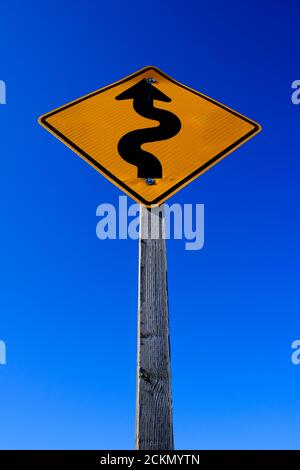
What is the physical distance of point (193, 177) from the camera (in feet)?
6.56

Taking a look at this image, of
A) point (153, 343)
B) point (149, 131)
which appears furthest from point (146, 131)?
point (153, 343)

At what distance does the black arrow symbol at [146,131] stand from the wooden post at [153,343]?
0.25 m

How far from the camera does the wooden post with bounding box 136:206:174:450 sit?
5.03 ft

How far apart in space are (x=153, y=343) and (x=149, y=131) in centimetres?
110

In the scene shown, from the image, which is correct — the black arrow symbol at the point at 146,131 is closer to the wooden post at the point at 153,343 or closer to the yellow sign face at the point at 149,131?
the yellow sign face at the point at 149,131

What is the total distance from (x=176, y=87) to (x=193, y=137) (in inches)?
20.1

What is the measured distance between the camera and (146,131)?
2125 millimetres

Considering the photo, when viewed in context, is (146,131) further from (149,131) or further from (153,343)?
(153,343)

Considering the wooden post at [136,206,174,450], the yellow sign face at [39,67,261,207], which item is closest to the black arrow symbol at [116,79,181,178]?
the yellow sign face at [39,67,261,207]

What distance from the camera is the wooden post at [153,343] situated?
1532 millimetres

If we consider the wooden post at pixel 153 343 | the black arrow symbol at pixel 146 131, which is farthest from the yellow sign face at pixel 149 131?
the wooden post at pixel 153 343

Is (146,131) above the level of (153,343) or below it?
above

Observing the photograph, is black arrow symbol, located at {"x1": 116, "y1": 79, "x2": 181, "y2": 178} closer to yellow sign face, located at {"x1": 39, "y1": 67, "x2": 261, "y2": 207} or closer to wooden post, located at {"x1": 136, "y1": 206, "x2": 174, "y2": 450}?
yellow sign face, located at {"x1": 39, "y1": 67, "x2": 261, "y2": 207}
